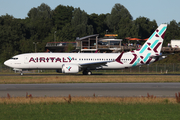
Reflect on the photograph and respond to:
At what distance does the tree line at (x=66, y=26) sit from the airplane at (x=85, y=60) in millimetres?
63214

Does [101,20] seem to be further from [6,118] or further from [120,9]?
[6,118]

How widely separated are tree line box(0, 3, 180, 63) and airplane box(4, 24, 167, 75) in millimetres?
63214

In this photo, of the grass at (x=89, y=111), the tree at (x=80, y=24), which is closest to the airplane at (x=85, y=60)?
the grass at (x=89, y=111)

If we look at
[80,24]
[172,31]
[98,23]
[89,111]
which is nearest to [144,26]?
[172,31]

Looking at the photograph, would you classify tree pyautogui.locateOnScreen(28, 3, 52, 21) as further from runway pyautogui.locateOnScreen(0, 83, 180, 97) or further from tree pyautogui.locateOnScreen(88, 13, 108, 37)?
runway pyautogui.locateOnScreen(0, 83, 180, 97)

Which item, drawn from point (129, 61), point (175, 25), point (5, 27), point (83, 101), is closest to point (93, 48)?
point (129, 61)

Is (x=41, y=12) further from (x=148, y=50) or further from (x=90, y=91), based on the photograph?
(x=90, y=91)

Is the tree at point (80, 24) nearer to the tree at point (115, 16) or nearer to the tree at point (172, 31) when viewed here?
the tree at point (115, 16)

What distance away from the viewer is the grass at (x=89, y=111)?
13.5 metres

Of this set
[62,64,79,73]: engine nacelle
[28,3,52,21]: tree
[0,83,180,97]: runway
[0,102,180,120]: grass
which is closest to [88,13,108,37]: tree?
[28,3,52,21]: tree

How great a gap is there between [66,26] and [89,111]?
416 feet

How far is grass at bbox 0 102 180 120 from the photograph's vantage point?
1352cm

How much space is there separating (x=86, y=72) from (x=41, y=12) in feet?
388

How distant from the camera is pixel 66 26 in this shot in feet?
458
